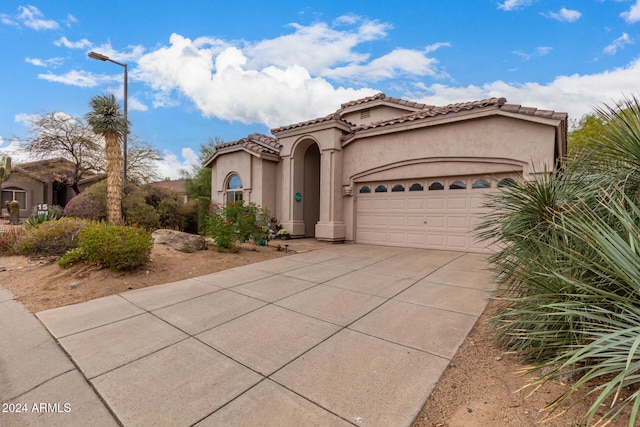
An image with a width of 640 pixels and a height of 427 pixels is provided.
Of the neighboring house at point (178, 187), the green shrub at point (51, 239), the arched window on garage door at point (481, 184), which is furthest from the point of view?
the neighboring house at point (178, 187)

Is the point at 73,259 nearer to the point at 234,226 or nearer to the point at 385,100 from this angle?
the point at 234,226

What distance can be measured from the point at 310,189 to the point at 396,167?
4640 mm

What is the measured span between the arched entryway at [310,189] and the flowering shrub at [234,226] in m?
3.91

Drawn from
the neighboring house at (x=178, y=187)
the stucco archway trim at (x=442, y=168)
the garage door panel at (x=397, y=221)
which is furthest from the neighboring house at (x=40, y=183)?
the garage door panel at (x=397, y=221)

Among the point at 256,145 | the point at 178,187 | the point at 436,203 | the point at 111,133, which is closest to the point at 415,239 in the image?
the point at 436,203

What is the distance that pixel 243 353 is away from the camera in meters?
3.13

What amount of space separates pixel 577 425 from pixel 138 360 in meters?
3.83


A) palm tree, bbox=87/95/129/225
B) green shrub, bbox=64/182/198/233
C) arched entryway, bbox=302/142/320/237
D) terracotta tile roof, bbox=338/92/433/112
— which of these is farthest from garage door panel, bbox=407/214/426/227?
palm tree, bbox=87/95/129/225

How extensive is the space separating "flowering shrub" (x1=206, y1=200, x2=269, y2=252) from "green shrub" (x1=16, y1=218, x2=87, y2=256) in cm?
343

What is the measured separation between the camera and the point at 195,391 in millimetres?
2512

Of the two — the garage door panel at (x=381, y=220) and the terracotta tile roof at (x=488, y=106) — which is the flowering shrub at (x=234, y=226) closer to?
the garage door panel at (x=381, y=220)

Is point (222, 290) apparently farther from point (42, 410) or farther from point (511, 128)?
point (511, 128)

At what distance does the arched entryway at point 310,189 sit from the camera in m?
13.5

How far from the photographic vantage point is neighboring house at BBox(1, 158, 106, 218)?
2169 cm
